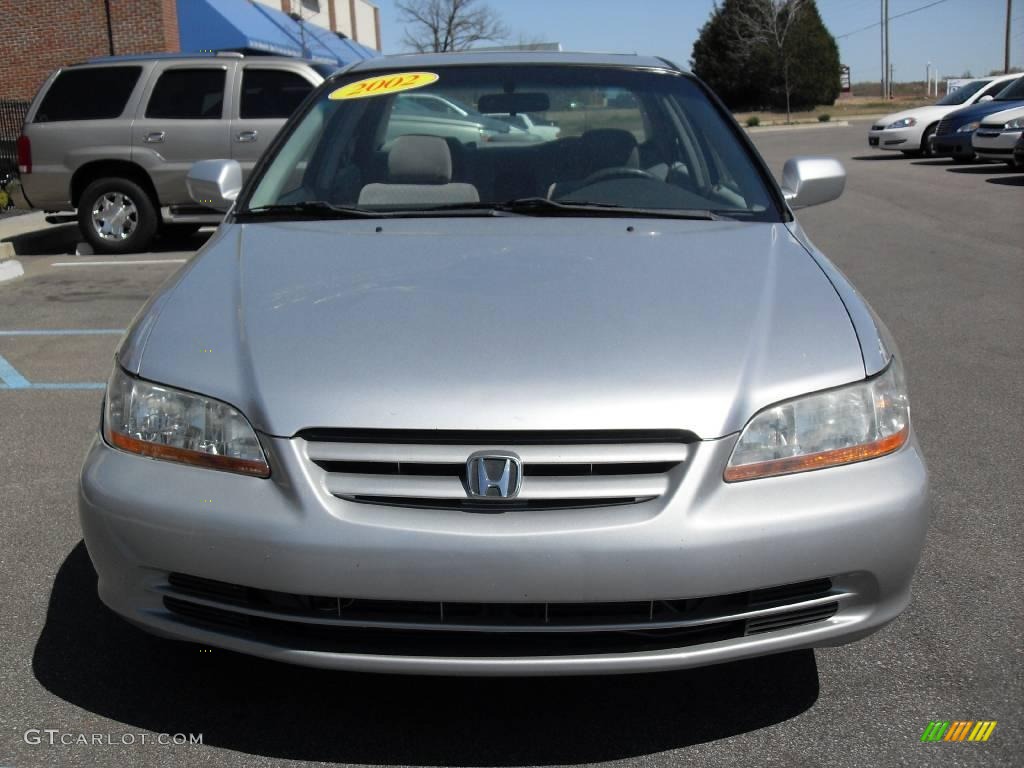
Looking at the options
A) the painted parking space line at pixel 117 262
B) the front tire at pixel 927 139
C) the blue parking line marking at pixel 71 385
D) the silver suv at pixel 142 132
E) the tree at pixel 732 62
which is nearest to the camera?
the blue parking line marking at pixel 71 385

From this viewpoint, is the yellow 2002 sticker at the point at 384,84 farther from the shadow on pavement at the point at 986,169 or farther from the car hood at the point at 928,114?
the car hood at the point at 928,114

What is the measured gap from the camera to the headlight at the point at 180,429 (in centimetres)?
247

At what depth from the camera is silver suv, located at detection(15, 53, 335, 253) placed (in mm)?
11367

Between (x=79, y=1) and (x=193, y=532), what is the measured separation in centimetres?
2709

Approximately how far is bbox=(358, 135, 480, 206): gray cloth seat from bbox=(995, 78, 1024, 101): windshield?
18329 millimetres

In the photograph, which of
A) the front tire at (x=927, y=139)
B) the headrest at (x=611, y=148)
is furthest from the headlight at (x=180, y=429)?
the front tire at (x=927, y=139)

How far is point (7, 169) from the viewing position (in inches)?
650

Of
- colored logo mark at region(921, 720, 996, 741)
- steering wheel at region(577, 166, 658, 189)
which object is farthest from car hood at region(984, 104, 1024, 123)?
colored logo mark at region(921, 720, 996, 741)

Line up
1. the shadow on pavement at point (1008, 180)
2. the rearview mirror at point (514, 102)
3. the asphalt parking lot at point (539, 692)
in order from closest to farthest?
the asphalt parking lot at point (539, 692) → the rearview mirror at point (514, 102) → the shadow on pavement at point (1008, 180)

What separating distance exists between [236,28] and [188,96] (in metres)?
16.5

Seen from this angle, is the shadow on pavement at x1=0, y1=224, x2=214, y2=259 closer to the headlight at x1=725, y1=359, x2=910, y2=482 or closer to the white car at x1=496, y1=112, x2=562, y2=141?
the white car at x1=496, y1=112, x2=562, y2=141

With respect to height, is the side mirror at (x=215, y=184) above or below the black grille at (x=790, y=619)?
above

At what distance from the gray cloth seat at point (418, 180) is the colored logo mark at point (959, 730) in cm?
207

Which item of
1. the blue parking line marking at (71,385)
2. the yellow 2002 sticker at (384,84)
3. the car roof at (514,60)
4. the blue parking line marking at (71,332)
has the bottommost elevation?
the blue parking line marking at (71,385)
